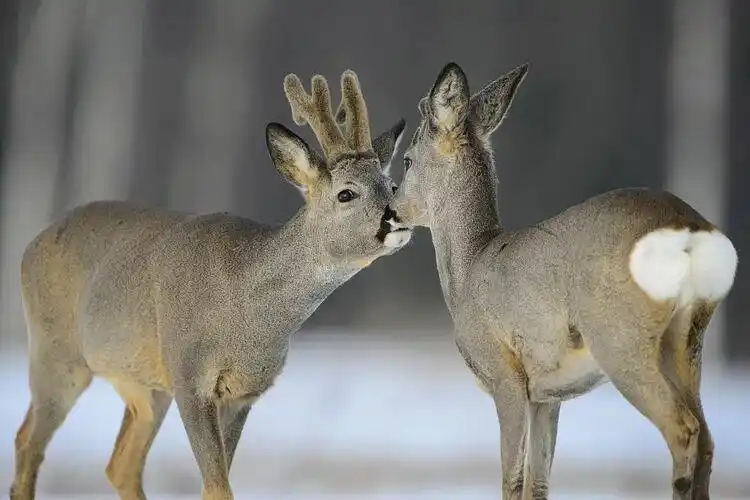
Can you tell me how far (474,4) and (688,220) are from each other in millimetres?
2834

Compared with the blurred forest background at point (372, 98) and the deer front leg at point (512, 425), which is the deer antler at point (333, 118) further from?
the blurred forest background at point (372, 98)

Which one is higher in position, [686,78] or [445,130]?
[686,78]

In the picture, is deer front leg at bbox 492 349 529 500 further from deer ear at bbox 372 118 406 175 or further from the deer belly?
deer ear at bbox 372 118 406 175

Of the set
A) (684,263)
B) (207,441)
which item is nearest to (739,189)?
(684,263)

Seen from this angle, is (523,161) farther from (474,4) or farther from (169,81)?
(169,81)

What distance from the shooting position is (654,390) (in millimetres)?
2000

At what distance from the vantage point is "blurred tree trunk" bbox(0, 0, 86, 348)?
435 cm

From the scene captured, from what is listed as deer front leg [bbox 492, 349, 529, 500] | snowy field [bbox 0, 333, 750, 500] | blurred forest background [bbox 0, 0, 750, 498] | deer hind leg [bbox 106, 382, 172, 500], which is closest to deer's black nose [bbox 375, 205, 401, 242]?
deer front leg [bbox 492, 349, 529, 500]

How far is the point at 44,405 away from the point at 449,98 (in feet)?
4.42

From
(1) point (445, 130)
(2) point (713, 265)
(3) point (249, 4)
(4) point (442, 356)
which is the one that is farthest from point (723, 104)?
(2) point (713, 265)

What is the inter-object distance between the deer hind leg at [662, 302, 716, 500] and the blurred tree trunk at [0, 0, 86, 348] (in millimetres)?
2933

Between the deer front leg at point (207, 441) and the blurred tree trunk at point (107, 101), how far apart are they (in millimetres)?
2079

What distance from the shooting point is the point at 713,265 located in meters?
2.04

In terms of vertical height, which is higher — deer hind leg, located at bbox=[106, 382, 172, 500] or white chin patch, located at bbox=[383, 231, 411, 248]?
white chin patch, located at bbox=[383, 231, 411, 248]
